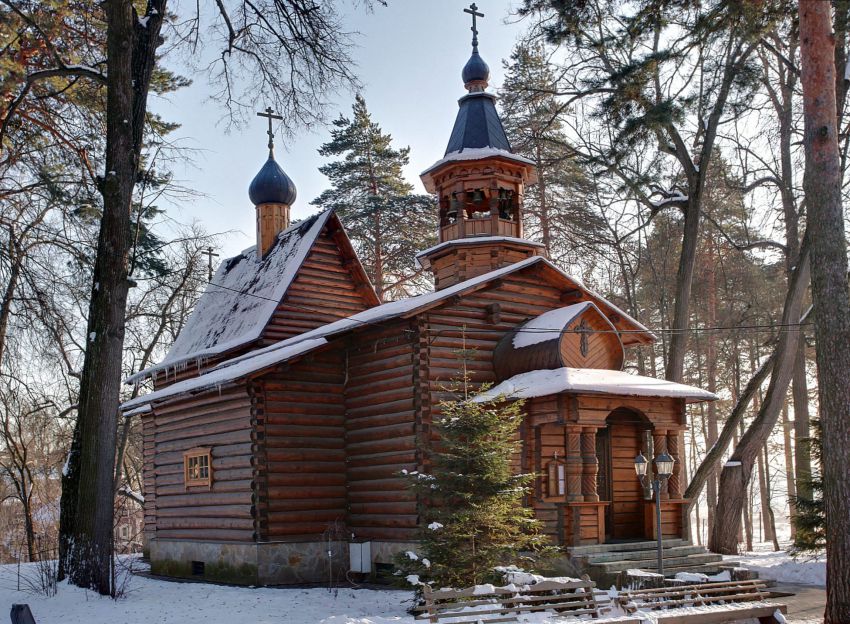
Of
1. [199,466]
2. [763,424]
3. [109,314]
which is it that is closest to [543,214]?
[763,424]

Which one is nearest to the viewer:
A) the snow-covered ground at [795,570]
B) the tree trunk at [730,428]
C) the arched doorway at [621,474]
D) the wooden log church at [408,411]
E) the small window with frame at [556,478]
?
the small window with frame at [556,478]

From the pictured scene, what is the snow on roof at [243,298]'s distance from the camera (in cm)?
2011

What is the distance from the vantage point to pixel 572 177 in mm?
28828

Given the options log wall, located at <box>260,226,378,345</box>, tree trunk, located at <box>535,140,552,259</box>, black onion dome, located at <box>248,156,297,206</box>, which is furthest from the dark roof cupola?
tree trunk, located at <box>535,140,552,259</box>

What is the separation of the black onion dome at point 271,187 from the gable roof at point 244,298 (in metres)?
1.09

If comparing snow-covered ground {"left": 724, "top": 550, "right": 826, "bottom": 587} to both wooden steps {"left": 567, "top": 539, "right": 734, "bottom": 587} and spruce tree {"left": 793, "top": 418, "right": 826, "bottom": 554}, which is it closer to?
spruce tree {"left": 793, "top": 418, "right": 826, "bottom": 554}

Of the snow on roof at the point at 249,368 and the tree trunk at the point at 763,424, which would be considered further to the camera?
the tree trunk at the point at 763,424

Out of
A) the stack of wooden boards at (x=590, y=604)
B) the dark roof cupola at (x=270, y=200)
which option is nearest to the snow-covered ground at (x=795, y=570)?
the stack of wooden boards at (x=590, y=604)

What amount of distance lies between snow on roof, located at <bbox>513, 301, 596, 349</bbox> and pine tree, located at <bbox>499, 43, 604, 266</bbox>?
11440 mm

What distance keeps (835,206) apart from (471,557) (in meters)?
6.68

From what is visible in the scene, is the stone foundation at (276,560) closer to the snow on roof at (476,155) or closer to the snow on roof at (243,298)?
the snow on roof at (243,298)

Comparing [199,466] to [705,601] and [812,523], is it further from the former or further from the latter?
[812,523]

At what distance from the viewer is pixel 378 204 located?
31156mm

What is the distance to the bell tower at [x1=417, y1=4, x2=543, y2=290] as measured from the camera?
19047 millimetres
